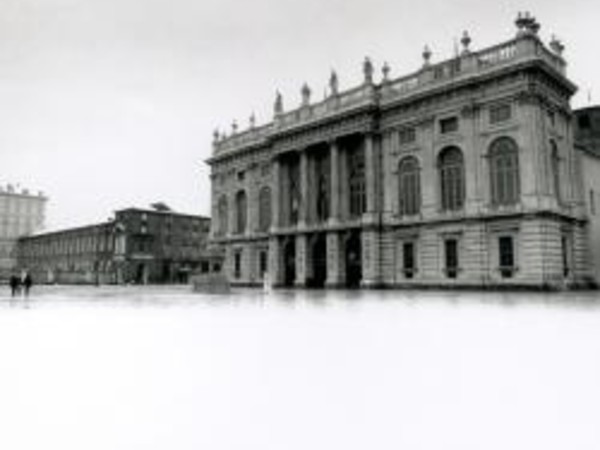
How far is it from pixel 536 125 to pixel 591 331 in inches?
990

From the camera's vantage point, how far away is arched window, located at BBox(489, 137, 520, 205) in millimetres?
35625

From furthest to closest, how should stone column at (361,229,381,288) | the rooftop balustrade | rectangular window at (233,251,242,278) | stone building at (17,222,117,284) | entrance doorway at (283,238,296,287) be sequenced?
stone building at (17,222,117,284)
rectangular window at (233,251,242,278)
entrance doorway at (283,238,296,287)
stone column at (361,229,381,288)
the rooftop balustrade

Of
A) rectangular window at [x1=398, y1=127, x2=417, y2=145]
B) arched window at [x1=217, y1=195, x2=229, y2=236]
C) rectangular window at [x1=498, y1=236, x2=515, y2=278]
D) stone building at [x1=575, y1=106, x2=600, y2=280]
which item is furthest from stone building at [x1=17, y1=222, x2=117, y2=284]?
stone building at [x1=575, y1=106, x2=600, y2=280]

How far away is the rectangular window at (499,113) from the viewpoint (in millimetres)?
36125

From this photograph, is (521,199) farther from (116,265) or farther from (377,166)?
(116,265)

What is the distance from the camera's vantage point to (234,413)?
18.9 ft

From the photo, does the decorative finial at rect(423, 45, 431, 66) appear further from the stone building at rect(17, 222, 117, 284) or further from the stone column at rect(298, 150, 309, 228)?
the stone building at rect(17, 222, 117, 284)

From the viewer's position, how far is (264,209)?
55.4 m

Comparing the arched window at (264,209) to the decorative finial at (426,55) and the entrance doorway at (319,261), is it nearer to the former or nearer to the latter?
the entrance doorway at (319,261)

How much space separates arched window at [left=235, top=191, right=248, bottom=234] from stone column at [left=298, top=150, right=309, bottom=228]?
406 inches

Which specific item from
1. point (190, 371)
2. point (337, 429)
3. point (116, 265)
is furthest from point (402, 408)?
point (116, 265)

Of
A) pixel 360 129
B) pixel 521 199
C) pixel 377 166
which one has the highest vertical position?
pixel 360 129

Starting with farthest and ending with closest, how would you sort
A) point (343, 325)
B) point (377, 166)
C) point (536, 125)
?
point (377, 166)
point (536, 125)
point (343, 325)

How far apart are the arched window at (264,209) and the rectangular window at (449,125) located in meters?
20.0
